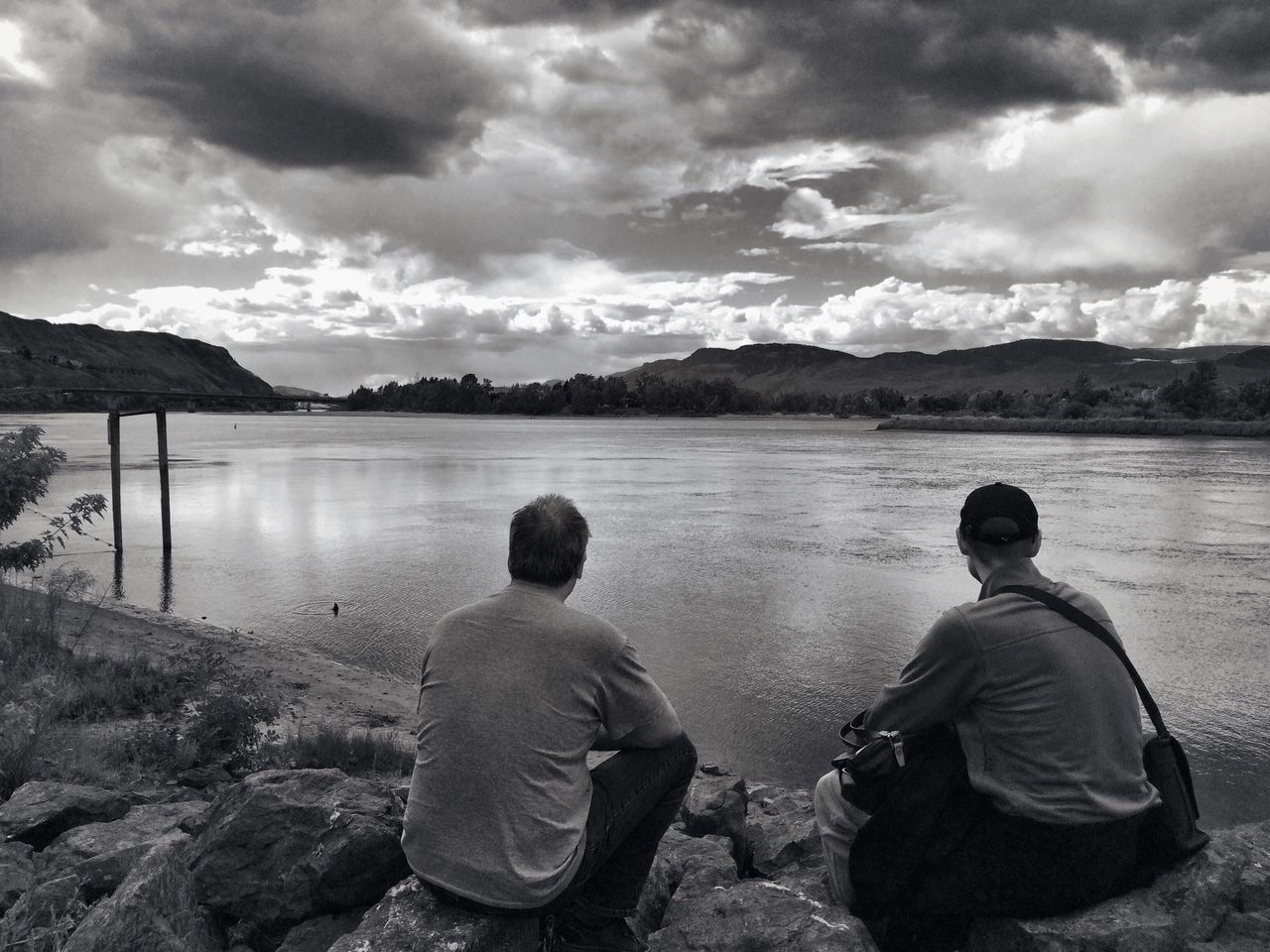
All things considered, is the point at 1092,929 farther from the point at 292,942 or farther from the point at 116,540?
the point at 116,540

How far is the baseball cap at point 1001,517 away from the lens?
3588 mm

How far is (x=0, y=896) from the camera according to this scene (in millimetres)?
4121

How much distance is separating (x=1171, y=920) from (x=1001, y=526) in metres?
1.81

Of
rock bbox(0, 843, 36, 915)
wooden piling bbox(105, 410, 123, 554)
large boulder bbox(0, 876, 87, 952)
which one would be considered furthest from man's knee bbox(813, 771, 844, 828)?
wooden piling bbox(105, 410, 123, 554)

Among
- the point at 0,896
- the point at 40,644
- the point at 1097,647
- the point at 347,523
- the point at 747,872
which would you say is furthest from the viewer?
the point at 347,523

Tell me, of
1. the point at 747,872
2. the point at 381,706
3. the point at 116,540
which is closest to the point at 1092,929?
the point at 747,872

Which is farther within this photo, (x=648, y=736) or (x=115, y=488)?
(x=115, y=488)

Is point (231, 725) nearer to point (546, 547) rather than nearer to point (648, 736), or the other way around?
point (648, 736)

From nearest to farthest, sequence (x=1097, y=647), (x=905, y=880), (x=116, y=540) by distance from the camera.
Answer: (x=1097, y=647) < (x=905, y=880) < (x=116, y=540)

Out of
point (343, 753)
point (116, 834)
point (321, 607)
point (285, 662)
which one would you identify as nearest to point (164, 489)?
point (321, 607)

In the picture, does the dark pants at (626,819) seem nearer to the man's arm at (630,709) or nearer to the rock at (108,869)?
the man's arm at (630,709)

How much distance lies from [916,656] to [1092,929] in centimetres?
136

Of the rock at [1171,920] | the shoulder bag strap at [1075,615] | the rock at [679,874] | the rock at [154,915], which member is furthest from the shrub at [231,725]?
the shoulder bag strap at [1075,615]

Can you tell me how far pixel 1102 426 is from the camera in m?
137
